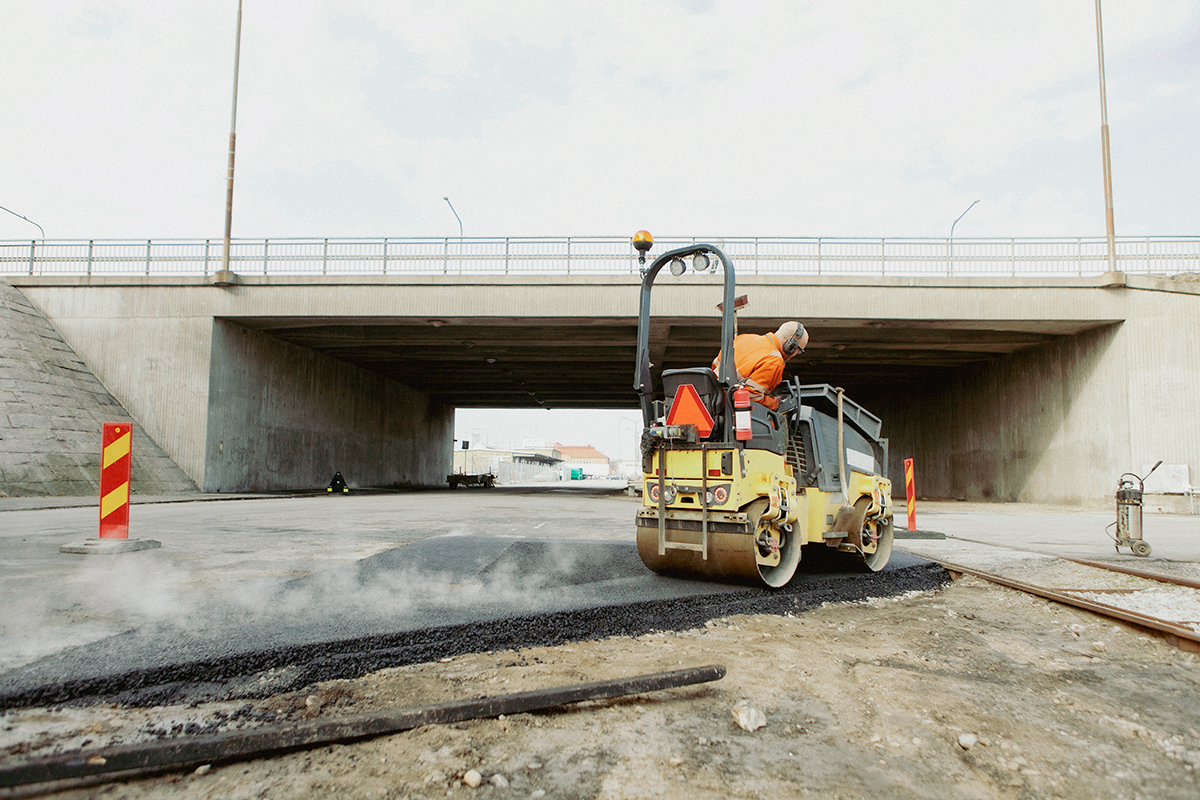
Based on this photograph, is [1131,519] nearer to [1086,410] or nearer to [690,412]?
[690,412]

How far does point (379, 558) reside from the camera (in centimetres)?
659

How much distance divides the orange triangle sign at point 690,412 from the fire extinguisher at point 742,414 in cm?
19

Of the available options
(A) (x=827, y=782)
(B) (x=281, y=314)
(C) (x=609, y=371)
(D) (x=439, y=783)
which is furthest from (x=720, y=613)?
(C) (x=609, y=371)

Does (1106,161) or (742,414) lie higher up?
(1106,161)

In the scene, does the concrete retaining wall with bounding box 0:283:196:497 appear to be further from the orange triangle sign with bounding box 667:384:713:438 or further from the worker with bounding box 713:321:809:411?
the worker with bounding box 713:321:809:411

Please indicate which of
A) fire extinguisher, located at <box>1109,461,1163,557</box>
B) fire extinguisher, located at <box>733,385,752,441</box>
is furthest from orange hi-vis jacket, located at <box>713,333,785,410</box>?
fire extinguisher, located at <box>1109,461,1163,557</box>

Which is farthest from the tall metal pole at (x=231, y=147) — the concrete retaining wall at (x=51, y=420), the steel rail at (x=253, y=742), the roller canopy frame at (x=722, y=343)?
the steel rail at (x=253, y=742)

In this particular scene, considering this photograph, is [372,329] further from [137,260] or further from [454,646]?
[454,646]

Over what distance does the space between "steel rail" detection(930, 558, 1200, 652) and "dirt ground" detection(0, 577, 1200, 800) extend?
0.14 m

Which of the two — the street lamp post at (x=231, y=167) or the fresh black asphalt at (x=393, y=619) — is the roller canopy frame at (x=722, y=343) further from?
the street lamp post at (x=231, y=167)

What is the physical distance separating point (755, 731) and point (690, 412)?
8.94ft

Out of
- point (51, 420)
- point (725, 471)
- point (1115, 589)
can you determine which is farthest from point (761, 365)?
point (51, 420)

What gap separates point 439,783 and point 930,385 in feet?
101

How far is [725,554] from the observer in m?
5.03
